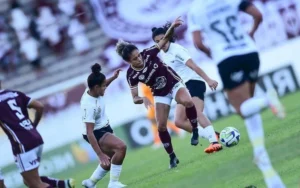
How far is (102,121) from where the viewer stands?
41.5 ft

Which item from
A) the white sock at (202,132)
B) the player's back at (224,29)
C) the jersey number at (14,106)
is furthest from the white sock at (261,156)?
the white sock at (202,132)

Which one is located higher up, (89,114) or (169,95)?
(89,114)

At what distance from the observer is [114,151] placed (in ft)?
41.2

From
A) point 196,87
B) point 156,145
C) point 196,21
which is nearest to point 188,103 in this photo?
point 196,87

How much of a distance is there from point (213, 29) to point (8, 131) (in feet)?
9.86

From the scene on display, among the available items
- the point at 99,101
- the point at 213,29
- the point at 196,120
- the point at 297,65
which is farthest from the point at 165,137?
the point at 297,65

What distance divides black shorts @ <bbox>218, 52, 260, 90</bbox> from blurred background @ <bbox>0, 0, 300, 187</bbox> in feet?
45.0

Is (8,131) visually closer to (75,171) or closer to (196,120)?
(196,120)

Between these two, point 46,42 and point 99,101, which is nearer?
point 99,101

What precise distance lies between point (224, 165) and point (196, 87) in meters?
2.48

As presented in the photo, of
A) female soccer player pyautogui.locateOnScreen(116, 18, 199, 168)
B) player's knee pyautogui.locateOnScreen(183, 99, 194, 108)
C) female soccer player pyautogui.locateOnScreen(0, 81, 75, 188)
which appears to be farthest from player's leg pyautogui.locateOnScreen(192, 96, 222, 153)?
female soccer player pyautogui.locateOnScreen(0, 81, 75, 188)

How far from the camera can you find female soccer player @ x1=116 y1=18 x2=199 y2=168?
12.5 m

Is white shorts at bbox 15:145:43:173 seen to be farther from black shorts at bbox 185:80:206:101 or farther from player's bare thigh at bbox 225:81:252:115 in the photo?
Answer: black shorts at bbox 185:80:206:101

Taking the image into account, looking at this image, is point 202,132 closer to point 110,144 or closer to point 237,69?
point 110,144
